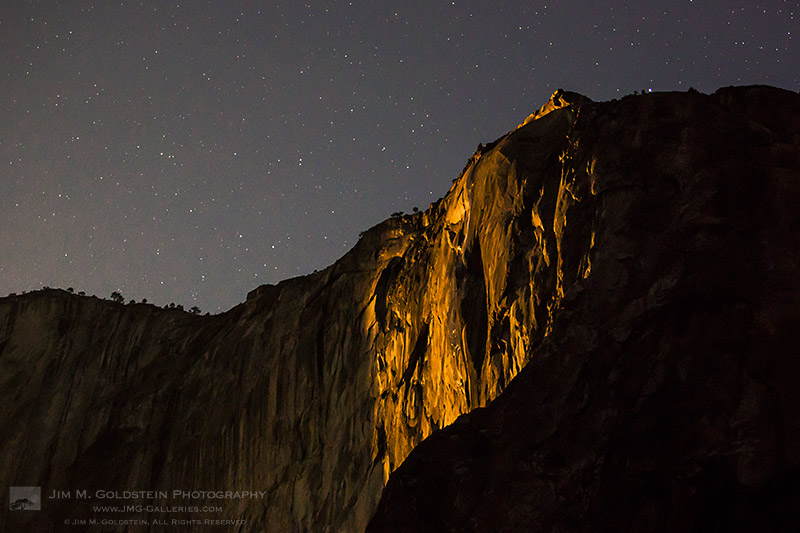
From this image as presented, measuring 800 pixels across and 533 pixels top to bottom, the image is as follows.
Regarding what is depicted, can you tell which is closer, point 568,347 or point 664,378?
point 664,378

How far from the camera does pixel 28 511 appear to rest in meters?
31.3

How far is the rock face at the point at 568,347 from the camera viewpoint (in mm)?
10328

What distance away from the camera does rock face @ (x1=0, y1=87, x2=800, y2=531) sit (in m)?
10.3

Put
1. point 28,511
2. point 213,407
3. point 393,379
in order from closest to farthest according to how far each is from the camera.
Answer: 1. point 393,379
2. point 213,407
3. point 28,511

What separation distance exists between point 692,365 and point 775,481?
1726 millimetres

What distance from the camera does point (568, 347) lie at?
37.8 ft

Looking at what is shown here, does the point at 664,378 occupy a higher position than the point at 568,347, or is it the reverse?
the point at 568,347

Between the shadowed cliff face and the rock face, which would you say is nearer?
the shadowed cliff face

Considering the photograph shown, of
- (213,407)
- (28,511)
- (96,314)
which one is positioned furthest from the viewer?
(96,314)

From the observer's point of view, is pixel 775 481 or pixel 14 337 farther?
→ pixel 14 337

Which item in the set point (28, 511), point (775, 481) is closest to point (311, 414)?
point (28, 511)

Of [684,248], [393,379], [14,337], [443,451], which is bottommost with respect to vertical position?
[443,451]

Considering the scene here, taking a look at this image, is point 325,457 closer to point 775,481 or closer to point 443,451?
point 443,451

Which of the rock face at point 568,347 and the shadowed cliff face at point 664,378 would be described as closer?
the shadowed cliff face at point 664,378
